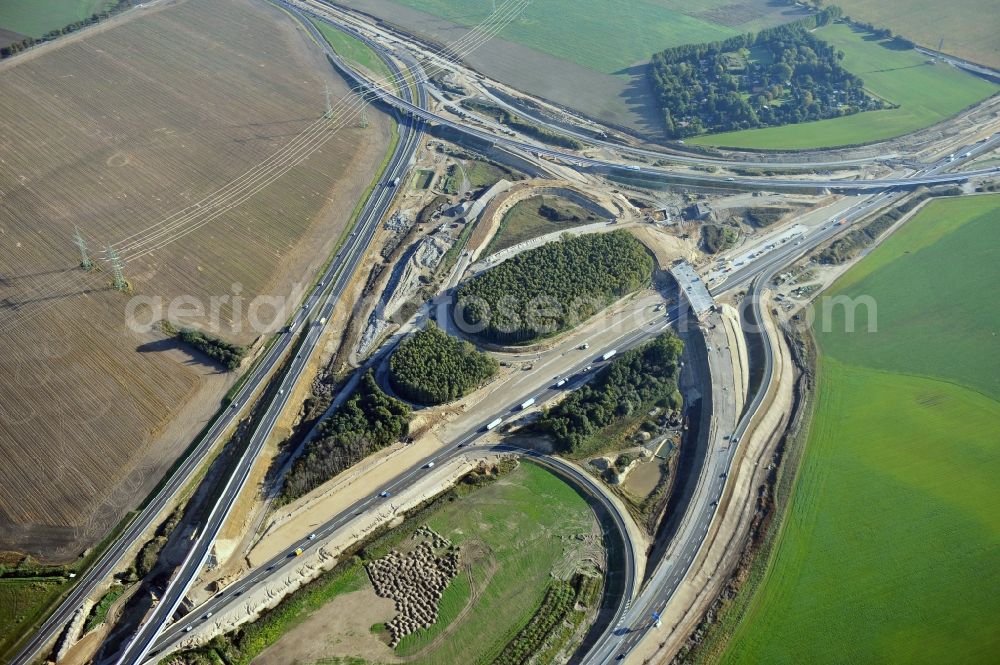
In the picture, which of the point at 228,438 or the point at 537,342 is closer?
the point at 228,438

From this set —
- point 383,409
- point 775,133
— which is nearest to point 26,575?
point 383,409

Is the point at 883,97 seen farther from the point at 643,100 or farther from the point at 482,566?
the point at 482,566

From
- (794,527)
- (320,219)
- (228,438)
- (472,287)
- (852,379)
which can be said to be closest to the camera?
(794,527)

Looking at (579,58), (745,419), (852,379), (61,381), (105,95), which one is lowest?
(61,381)

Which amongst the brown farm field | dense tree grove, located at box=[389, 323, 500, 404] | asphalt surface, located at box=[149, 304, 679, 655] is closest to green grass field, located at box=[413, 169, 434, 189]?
the brown farm field

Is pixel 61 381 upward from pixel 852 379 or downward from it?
downward

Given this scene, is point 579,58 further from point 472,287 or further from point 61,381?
point 61,381

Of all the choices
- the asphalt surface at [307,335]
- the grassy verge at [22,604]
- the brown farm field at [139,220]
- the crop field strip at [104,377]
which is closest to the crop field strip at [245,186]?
the brown farm field at [139,220]
